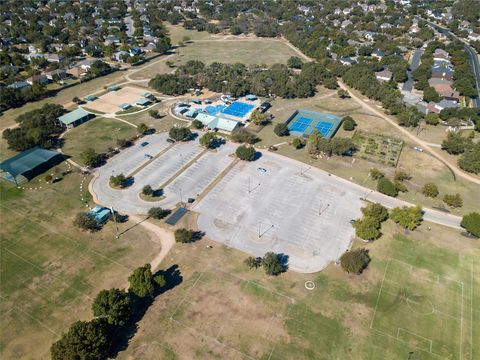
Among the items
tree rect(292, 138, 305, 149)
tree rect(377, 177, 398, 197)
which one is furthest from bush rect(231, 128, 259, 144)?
tree rect(377, 177, 398, 197)

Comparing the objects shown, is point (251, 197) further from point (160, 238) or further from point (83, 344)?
point (83, 344)

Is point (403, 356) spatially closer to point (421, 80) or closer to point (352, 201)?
point (352, 201)

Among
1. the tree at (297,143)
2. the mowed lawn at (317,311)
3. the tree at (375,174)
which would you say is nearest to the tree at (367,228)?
the mowed lawn at (317,311)

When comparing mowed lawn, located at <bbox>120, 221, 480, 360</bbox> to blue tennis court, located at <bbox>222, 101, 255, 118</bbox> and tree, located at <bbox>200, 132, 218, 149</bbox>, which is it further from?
blue tennis court, located at <bbox>222, 101, 255, 118</bbox>

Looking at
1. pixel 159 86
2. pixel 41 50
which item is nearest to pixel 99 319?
pixel 159 86

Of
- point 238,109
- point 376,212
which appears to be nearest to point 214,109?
point 238,109
